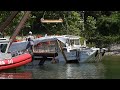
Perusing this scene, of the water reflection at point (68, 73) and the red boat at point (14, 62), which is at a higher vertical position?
the red boat at point (14, 62)

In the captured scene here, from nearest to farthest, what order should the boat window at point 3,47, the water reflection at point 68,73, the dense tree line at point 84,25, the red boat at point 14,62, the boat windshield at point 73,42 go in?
the water reflection at point 68,73, the red boat at point 14,62, the boat window at point 3,47, the boat windshield at point 73,42, the dense tree line at point 84,25

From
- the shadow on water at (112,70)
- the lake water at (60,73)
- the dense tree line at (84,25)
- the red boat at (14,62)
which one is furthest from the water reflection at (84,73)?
the dense tree line at (84,25)

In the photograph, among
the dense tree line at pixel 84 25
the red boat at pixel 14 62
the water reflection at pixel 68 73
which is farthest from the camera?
the dense tree line at pixel 84 25

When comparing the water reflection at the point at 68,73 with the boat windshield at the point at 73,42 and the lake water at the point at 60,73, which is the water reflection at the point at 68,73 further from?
the boat windshield at the point at 73,42

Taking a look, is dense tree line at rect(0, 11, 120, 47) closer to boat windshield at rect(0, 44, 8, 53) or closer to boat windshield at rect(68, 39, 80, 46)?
boat windshield at rect(68, 39, 80, 46)

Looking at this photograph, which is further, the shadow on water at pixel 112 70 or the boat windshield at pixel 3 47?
the boat windshield at pixel 3 47

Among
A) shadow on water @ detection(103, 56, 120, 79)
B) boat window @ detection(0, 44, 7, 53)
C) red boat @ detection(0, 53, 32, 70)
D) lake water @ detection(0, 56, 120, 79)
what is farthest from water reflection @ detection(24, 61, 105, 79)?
boat window @ detection(0, 44, 7, 53)

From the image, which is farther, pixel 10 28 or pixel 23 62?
pixel 10 28
